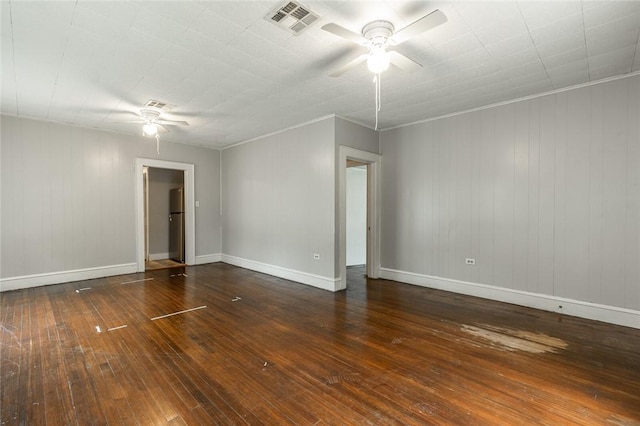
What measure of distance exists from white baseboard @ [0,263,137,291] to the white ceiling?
8.74ft

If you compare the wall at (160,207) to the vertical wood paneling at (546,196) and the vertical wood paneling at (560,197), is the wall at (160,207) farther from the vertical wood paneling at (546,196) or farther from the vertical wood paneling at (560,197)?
the vertical wood paneling at (560,197)

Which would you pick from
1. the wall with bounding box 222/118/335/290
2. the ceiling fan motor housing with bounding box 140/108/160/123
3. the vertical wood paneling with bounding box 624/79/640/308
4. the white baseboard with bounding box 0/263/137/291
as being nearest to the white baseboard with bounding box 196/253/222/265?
the wall with bounding box 222/118/335/290

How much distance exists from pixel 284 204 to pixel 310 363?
3.48 metres

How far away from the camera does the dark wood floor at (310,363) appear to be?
6.40 feet

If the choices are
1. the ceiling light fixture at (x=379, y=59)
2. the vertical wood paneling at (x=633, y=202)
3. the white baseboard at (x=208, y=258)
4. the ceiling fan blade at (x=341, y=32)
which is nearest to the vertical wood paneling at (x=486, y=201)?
the vertical wood paneling at (x=633, y=202)

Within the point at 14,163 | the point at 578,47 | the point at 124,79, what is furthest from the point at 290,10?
the point at 14,163

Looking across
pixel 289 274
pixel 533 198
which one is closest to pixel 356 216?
pixel 289 274

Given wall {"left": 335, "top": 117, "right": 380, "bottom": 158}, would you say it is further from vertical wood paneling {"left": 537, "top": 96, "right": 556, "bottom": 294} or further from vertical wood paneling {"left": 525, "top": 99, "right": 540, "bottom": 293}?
vertical wood paneling {"left": 537, "top": 96, "right": 556, "bottom": 294}

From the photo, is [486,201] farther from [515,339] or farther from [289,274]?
[289,274]

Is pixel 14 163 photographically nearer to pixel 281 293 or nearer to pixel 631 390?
pixel 281 293

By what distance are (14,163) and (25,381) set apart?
4.25 m

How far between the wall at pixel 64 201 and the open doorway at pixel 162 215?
1.54 m

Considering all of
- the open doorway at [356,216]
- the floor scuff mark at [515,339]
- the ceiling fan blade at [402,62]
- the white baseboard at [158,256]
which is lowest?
the floor scuff mark at [515,339]

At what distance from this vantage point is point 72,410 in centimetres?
196
